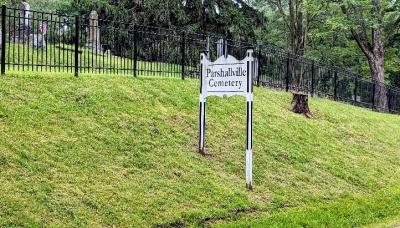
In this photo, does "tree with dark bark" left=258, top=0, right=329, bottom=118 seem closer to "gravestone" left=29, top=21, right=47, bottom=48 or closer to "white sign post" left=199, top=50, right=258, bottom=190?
"gravestone" left=29, top=21, right=47, bottom=48

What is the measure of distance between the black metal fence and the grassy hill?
124 centimetres

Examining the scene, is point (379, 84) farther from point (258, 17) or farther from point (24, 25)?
point (24, 25)

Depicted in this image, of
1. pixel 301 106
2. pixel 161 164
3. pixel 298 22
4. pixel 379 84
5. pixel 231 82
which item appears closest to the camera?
pixel 161 164

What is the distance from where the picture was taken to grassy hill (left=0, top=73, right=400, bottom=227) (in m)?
6.47

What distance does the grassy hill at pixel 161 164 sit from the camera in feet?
21.2

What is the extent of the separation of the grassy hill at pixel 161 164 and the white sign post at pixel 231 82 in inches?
20.6

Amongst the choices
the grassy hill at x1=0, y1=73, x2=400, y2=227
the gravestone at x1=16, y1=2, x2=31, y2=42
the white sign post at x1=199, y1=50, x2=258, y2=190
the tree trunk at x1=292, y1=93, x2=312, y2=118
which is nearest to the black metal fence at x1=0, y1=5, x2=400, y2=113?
the gravestone at x1=16, y1=2, x2=31, y2=42

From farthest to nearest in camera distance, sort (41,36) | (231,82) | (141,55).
A: (41,36), (141,55), (231,82)

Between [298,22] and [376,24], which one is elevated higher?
[298,22]

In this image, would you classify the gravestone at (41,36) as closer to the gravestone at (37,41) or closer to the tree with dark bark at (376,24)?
the gravestone at (37,41)

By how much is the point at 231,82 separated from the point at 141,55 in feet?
21.7

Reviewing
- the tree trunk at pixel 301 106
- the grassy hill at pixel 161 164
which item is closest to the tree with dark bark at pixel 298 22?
the tree trunk at pixel 301 106

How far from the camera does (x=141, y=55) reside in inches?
575

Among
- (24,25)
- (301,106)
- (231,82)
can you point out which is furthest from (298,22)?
(231,82)
